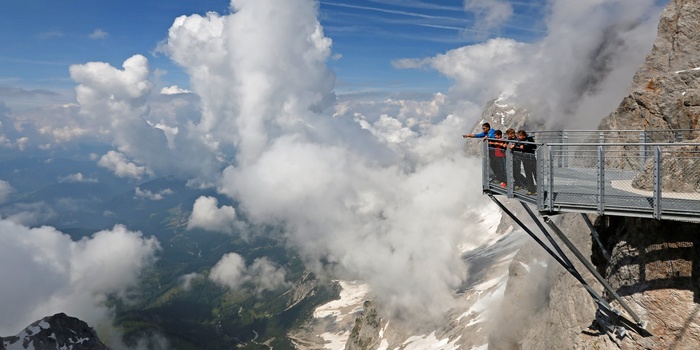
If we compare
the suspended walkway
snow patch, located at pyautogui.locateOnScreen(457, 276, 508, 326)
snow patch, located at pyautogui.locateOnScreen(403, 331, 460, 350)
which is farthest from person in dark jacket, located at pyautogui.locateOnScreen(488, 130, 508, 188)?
snow patch, located at pyautogui.locateOnScreen(457, 276, 508, 326)

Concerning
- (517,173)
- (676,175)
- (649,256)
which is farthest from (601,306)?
(517,173)

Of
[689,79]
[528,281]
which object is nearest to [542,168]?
[689,79]

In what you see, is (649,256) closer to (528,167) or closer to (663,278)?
(663,278)

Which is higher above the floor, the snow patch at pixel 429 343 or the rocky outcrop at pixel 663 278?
the rocky outcrop at pixel 663 278

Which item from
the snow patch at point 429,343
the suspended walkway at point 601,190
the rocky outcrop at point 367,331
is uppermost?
the suspended walkway at point 601,190

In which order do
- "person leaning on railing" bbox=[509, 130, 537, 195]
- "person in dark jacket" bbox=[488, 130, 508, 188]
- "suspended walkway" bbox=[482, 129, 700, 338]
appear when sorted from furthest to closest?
"person in dark jacket" bbox=[488, 130, 508, 188] → "person leaning on railing" bbox=[509, 130, 537, 195] → "suspended walkway" bbox=[482, 129, 700, 338]

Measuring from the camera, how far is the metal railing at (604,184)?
1147 centimetres

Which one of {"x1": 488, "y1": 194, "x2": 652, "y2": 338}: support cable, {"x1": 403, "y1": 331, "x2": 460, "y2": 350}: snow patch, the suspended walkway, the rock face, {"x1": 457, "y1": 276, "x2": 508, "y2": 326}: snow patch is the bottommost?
{"x1": 403, "y1": 331, "x2": 460, "y2": 350}: snow patch

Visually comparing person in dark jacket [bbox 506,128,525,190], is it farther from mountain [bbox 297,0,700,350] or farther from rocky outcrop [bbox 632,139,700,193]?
mountain [bbox 297,0,700,350]

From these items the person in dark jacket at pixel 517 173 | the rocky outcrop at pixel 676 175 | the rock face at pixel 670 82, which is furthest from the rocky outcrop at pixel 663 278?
the rock face at pixel 670 82

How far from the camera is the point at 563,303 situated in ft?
101

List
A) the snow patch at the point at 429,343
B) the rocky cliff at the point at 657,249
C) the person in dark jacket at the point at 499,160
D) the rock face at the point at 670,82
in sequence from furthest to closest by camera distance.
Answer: the snow patch at the point at 429,343 → the rock face at the point at 670,82 → the person in dark jacket at the point at 499,160 → the rocky cliff at the point at 657,249

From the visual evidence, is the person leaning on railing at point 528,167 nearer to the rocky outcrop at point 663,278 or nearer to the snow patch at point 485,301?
the rocky outcrop at point 663,278

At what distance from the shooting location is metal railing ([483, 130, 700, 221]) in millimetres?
Result: 11469
